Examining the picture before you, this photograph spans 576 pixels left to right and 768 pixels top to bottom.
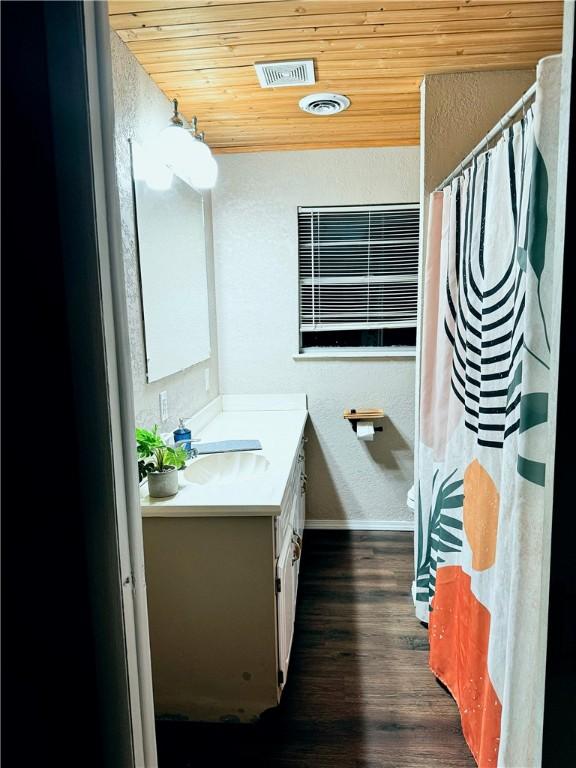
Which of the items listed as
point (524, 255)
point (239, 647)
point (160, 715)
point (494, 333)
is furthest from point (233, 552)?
point (524, 255)

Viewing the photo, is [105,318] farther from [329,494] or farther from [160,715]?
[329,494]

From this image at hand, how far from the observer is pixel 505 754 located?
3.49 feet

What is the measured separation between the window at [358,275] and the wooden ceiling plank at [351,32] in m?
1.28

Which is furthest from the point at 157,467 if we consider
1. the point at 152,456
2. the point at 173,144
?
the point at 173,144

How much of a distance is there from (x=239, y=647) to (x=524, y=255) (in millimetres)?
1479

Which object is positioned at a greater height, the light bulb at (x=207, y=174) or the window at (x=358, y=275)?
the light bulb at (x=207, y=174)

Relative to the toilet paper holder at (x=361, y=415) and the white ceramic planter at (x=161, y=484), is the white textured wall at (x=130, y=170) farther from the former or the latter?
the toilet paper holder at (x=361, y=415)

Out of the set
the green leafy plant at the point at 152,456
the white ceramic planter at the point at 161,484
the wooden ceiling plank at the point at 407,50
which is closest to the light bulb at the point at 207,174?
the wooden ceiling plank at the point at 407,50

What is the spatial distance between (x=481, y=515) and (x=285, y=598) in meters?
0.78

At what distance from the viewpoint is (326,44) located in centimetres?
175

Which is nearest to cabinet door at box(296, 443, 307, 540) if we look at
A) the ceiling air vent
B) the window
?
the window

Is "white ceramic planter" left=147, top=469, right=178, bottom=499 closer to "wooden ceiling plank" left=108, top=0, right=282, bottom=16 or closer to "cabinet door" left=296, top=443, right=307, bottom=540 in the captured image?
"cabinet door" left=296, top=443, right=307, bottom=540

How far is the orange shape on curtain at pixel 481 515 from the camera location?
1.39 m

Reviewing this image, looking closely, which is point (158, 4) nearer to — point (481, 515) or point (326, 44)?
point (326, 44)
